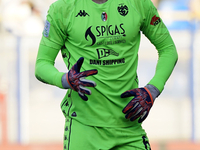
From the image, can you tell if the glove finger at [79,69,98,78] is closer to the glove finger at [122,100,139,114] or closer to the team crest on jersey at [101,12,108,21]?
the glove finger at [122,100,139,114]

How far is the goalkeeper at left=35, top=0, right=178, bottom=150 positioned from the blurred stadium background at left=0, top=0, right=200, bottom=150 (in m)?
5.61

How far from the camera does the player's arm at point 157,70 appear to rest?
1999 millimetres

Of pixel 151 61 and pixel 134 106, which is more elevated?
pixel 151 61

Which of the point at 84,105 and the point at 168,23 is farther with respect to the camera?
the point at 168,23

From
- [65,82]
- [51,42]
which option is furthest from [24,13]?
[65,82]

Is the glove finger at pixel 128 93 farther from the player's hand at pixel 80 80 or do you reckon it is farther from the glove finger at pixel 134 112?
the player's hand at pixel 80 80

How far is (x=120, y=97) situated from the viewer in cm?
207

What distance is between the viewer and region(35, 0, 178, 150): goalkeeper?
2023mm

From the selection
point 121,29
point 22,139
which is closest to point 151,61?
point 22,139

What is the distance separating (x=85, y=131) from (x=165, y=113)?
5.96 metres

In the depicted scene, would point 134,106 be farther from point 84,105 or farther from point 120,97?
point 84,105

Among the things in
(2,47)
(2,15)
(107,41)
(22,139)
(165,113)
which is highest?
(2,15)

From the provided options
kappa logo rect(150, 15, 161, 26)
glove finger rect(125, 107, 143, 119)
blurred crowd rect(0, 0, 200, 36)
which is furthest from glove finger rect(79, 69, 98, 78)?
blurred crowd rect(0, 0, 200, 36)

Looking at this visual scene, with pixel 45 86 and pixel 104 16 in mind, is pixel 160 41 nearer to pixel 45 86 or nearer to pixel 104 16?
pixel 104 16
